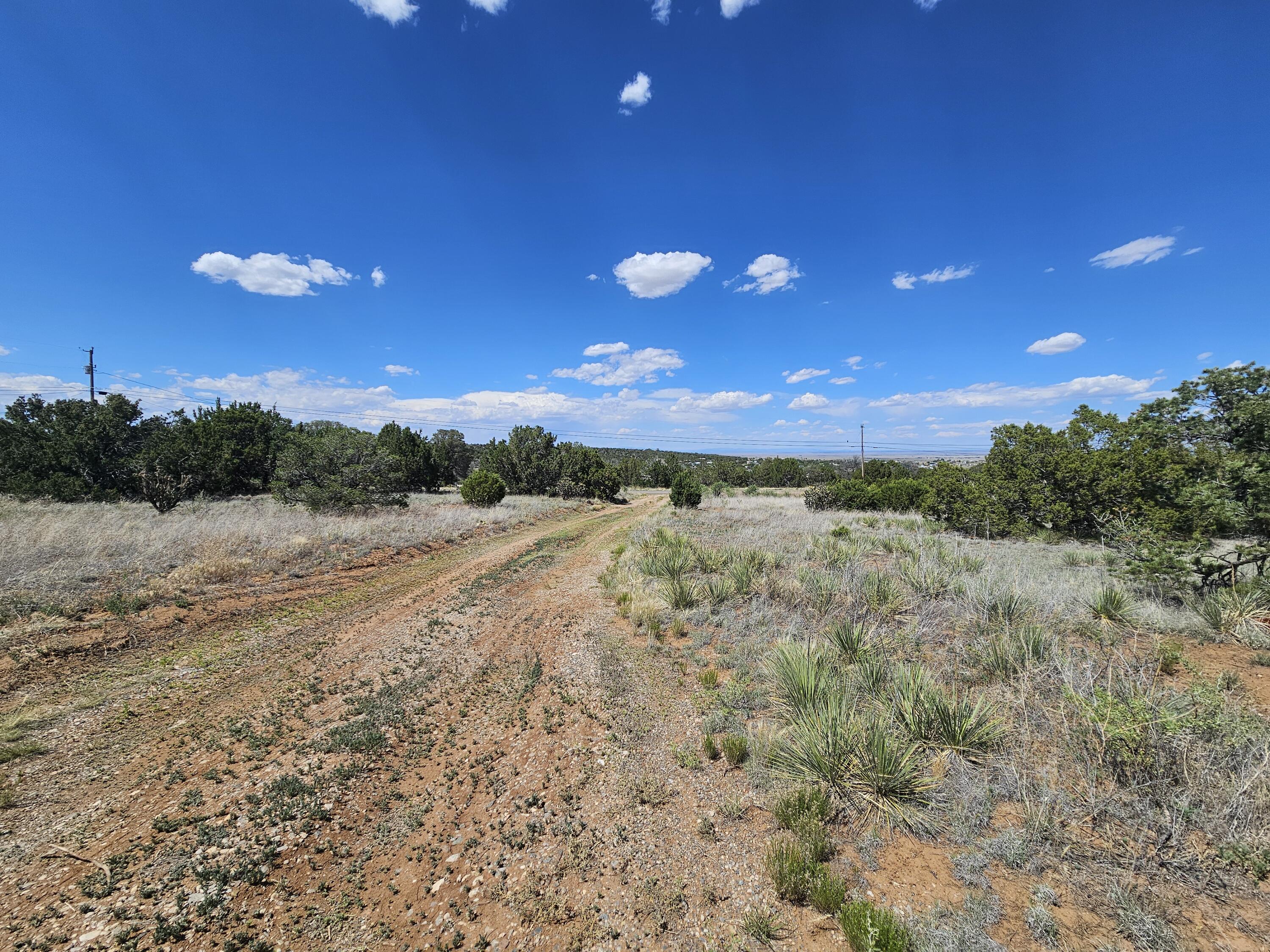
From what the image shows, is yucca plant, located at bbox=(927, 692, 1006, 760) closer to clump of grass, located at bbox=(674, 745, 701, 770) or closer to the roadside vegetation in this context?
the roadside vegetation

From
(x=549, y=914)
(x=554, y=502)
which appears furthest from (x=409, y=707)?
(x=554, y=502)

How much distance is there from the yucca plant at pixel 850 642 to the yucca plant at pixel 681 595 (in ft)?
10.2

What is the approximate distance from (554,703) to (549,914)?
2.64 metres

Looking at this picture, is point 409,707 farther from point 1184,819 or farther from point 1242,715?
point 1242,715

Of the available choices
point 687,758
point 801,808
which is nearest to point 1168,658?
point 801,808

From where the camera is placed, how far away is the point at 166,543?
38.3 ft

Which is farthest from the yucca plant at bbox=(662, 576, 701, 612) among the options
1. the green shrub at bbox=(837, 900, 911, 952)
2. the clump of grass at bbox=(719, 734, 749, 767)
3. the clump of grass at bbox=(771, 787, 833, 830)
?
the green shrub at bbox=(837, 900, 911, 952)

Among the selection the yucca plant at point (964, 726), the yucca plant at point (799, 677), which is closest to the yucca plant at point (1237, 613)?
the yucca plant at point (964, 726)

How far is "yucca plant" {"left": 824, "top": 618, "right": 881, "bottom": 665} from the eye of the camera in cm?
605

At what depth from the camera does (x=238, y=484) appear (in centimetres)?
3066

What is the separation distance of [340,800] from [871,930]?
4194mm

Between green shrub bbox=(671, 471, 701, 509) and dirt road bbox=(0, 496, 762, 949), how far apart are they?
21427 millimetres

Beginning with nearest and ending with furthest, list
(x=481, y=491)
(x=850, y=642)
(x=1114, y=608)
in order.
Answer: (x=850, y=642), (x=1114, y=608), (x=481, y=491)

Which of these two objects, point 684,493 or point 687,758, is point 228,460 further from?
point 687,758
